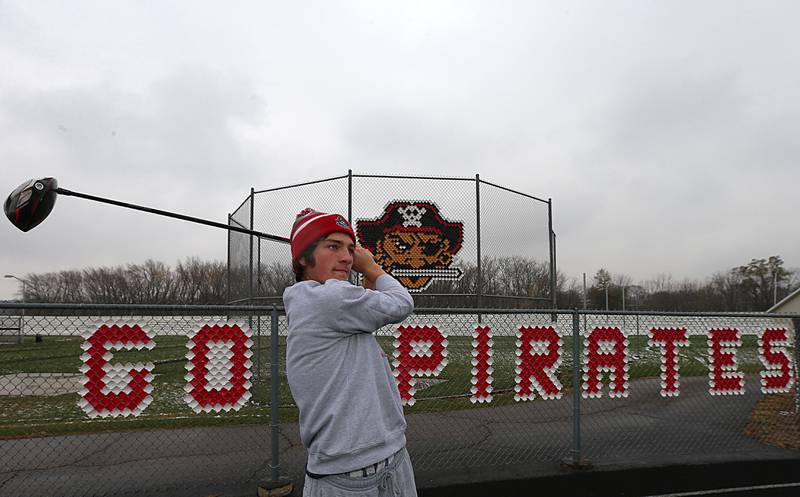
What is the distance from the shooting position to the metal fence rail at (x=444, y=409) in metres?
4.41

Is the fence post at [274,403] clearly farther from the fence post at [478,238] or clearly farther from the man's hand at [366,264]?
the fence post at [478,238]

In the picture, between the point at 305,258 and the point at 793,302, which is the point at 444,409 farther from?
the point at 793,302

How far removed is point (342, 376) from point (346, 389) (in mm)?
46

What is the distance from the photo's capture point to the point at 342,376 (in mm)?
1807

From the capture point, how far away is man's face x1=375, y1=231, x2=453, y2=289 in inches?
386

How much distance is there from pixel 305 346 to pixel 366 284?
399 mm

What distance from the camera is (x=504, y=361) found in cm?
662

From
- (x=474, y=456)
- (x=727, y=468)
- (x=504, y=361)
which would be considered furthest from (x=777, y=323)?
(x=474, y=456)

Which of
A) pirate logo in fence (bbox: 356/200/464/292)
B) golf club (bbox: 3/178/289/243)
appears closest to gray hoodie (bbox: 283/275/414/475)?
golf club (bbox: 3/178/289/243)

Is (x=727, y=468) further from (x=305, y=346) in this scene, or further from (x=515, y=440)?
(x=305, y=346)

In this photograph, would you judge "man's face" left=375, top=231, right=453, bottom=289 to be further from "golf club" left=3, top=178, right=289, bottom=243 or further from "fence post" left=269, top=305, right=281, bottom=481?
"golf club" left=3, top=178, right=289, bottom=243

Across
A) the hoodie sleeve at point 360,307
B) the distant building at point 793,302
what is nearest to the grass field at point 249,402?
the hoodie sleeve at point 360,307

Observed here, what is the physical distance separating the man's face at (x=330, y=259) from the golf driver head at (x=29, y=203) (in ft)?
4.56

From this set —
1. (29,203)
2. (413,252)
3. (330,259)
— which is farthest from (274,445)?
(413,252)
